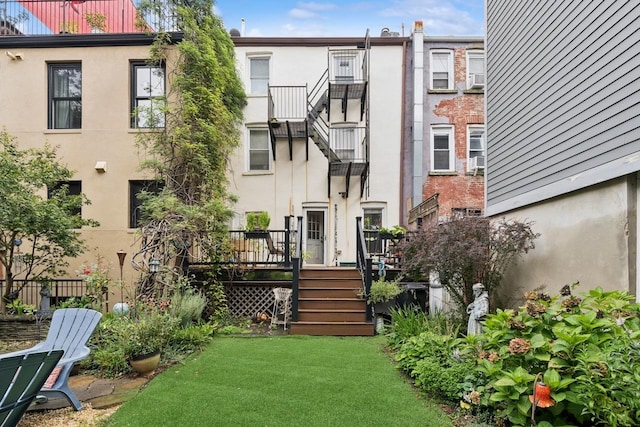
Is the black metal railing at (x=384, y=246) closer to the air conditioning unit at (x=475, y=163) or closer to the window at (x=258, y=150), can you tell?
the air conditioning unit at (x=475, y=163)

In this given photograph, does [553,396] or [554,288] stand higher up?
[554,288]

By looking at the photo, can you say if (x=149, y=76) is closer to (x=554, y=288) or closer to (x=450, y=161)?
(x=450, y=161)

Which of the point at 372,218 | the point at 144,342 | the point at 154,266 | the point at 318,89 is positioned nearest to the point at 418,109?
the point at 318,89

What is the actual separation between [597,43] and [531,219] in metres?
2.52

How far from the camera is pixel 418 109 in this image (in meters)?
11.4

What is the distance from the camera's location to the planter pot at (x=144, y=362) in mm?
4578

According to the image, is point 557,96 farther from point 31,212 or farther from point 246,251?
point 31,212

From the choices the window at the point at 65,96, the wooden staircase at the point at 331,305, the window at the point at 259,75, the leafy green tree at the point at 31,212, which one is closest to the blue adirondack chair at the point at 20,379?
the wooden staircase at the point at 331,305

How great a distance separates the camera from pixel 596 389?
7.73ft

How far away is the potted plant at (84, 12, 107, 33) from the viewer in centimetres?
949

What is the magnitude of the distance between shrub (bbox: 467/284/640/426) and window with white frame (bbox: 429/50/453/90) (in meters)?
9.95

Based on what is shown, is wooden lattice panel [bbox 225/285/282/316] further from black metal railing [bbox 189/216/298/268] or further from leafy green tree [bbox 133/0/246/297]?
leafy green tree [bbox 133/0/246/297]

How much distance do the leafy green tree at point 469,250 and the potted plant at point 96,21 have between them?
1006 centimetres

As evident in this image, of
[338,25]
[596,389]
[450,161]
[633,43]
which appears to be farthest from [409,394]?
[338,25]
